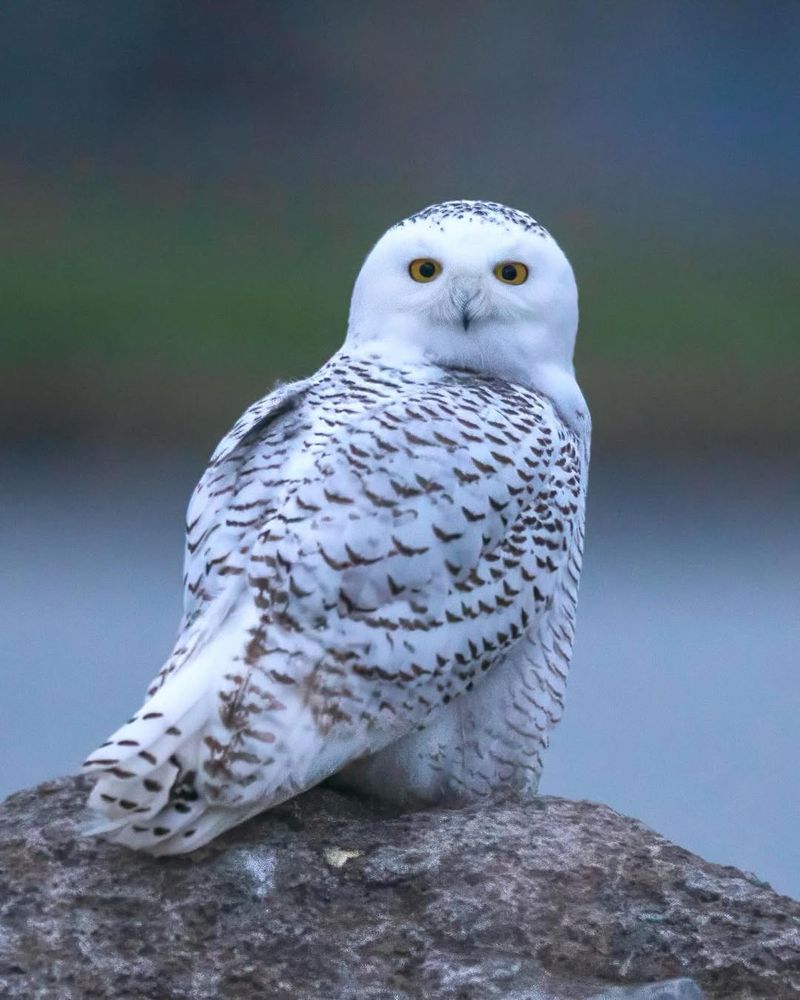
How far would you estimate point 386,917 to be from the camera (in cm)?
175

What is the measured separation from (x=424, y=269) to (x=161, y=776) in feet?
2.56

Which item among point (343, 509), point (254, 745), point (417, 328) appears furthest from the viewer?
point (417, 328)

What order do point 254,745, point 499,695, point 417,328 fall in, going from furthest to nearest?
point 417,328, point 499,695, point 254,745

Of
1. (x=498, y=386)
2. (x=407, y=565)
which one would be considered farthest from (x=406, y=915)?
(x=498, y=386)

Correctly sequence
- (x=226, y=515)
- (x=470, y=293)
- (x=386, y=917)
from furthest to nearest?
(x=470, y=293), (x=226, y=515), (x=386, y=917)

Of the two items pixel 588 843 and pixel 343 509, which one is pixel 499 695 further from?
pixel 343 509

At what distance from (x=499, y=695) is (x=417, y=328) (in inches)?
19.3

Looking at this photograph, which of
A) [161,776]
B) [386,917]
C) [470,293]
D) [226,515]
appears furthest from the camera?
[470,293]

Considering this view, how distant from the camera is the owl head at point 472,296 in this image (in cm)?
206

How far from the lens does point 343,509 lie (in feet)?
5.87

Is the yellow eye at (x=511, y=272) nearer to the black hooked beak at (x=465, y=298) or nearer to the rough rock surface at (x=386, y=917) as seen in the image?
the black hooked beak at (x=465, y=298)

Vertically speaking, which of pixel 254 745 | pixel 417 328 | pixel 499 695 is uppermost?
pixel 417 328

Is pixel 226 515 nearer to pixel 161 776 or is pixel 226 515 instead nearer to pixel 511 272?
pixel 161 776

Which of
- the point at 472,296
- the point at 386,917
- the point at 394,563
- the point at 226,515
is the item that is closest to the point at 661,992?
the point at 386,917
